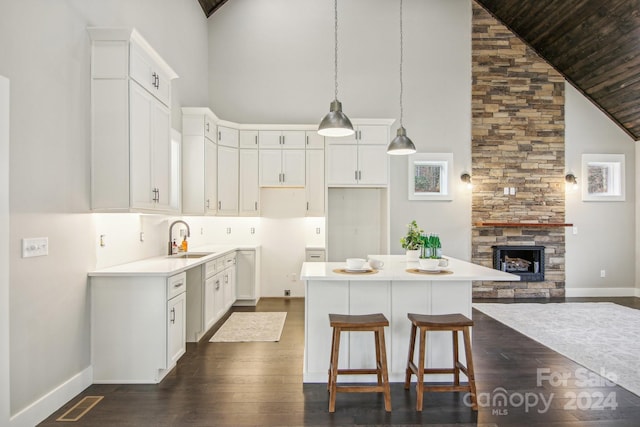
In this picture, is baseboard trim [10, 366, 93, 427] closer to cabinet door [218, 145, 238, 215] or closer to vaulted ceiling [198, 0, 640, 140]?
cabinet door [218, 145, 238, 215]

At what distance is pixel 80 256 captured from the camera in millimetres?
2875

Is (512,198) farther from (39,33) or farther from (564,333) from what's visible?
(39,33)

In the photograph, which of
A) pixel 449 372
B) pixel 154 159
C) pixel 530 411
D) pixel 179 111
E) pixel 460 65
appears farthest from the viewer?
pixel 460 65

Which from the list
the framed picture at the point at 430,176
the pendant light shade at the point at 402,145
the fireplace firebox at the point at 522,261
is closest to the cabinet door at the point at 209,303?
the pendant light shade at the point at 402,145

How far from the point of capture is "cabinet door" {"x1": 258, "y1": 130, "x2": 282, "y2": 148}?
583cm

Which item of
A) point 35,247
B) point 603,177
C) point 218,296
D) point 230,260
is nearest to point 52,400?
point 35,247

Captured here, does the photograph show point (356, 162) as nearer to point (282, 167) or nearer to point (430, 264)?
point (282, 167)

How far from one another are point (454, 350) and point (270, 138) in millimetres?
4141

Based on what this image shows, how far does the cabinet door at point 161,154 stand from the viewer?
11.2 feet

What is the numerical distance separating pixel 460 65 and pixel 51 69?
5872 millimetres

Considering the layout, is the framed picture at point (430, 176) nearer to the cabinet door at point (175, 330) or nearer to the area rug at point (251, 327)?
the area rug at point (251, 327)

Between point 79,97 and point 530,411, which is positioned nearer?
point 530,411

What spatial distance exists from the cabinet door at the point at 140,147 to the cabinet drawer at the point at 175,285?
67 centimetres

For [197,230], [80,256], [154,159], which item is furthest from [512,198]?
[80,256]
